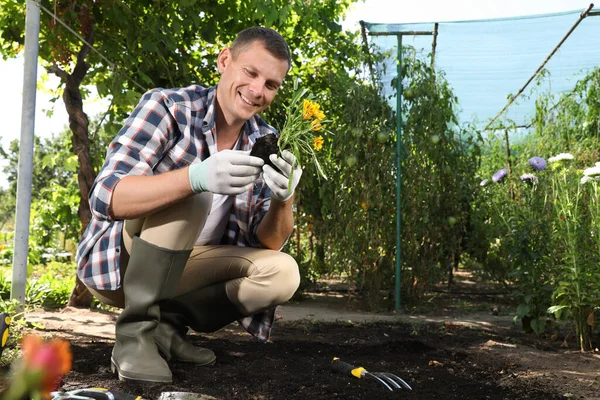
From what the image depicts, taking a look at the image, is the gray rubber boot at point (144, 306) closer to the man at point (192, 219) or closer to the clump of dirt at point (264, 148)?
the man at point (192, 219)

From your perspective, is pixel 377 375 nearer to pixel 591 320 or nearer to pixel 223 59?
pixel 223 59

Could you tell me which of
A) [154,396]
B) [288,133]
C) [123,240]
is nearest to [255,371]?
[154,396]

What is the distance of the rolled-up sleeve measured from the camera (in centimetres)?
194

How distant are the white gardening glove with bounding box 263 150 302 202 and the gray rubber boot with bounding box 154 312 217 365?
0.60 metres

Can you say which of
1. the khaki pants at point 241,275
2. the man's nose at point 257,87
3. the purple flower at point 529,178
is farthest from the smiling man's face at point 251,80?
the purple flower at point 529,178

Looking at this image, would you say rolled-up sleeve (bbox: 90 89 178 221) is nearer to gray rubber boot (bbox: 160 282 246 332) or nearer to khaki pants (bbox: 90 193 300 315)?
khaki pants (bbox: 90 193 300 315)

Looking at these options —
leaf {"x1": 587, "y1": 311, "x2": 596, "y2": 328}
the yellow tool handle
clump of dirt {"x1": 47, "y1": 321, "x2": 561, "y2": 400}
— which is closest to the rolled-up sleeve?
clump of dirt {"x1": 47, "y1": 321, "x2": 561, "y2": 400}

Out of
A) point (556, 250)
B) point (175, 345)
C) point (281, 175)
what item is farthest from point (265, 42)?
point (556, 250)

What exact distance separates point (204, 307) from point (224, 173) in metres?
0.65

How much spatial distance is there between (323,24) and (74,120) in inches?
73.3

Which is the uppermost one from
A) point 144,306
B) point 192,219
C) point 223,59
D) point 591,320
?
point 223,59

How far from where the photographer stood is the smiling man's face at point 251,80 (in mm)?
2166

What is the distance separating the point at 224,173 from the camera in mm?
1835

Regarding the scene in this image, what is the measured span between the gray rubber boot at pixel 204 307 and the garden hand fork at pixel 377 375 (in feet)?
1.28
